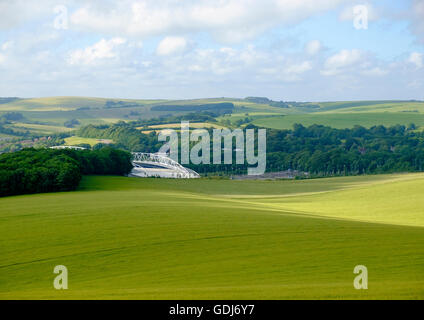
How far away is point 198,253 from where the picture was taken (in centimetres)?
2536

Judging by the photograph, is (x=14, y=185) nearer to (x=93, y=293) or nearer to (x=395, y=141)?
(x=93, y=293)

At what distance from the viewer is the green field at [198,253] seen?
18.9m

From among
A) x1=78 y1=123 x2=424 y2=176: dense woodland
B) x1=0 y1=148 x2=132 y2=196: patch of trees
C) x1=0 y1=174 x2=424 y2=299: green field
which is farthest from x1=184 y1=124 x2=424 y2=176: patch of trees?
x1=0 y1=174 x2=424 y2=299: green field

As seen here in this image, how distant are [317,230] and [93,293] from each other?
1569 cm

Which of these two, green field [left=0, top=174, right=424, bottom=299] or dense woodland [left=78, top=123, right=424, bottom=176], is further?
dense woodland [left=78, top=123, right=424, bottom=176]

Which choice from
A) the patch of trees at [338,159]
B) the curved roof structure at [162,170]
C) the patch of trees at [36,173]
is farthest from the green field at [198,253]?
the patch of trees at [338,159]

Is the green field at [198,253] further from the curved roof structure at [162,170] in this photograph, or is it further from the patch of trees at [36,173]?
the curved roof structure at [162,170]

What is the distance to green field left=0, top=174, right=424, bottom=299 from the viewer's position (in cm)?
1888

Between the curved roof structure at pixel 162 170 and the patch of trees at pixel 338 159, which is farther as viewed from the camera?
the patch of trees at pixel 338 159

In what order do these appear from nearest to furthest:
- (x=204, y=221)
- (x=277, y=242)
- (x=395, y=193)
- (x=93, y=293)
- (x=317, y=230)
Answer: (x=93, y=293)
(x=277, y=242)
(x=317, y=230)
(x=204, y=221)
(x=395, y=193)

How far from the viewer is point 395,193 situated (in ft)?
181

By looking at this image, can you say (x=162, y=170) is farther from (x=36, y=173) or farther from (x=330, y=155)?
(x=36, y=173)

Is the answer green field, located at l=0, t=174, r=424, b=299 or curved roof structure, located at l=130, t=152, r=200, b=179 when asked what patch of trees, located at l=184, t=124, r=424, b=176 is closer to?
curved roof structure, located at l=130, t=152, r=200, b=179
